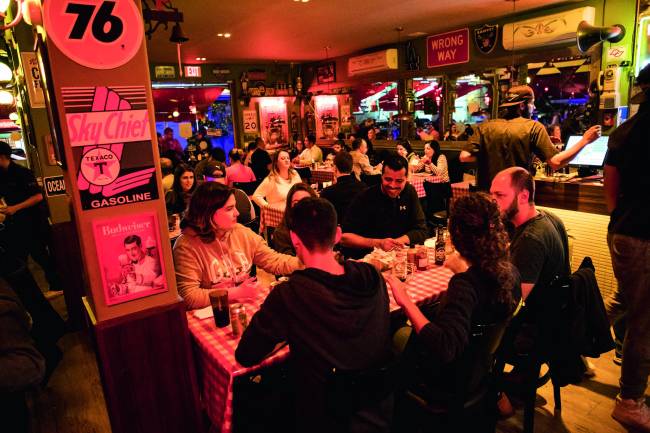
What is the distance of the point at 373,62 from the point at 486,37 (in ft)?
9.58

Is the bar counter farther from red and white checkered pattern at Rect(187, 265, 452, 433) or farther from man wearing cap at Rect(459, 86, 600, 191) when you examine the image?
red and white checkered pattern at Rect(187, 265, 452, 433)

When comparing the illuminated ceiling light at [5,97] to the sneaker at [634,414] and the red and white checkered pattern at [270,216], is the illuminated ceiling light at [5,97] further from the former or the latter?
the sneaker at [634,414]

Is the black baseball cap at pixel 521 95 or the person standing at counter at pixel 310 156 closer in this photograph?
the black baseball cap at pixel 521 95

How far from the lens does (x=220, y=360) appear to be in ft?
6.12

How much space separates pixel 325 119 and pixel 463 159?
864cm

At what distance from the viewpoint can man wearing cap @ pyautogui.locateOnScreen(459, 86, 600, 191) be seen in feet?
13.8

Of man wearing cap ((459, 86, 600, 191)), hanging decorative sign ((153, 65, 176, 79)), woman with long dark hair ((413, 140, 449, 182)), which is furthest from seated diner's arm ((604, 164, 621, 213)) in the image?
hanging decorative sign ((153, 65, 176, 79))

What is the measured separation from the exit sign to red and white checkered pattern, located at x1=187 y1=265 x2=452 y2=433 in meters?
11.2

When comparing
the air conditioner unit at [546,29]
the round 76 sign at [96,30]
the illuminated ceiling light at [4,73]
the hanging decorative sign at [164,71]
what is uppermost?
the hanging decorative sign at [164,71]

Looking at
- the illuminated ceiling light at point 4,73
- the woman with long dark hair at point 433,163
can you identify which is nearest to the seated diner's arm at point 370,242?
the woman with long dark hair at point 433,163

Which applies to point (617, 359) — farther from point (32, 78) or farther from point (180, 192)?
point (32, 78)

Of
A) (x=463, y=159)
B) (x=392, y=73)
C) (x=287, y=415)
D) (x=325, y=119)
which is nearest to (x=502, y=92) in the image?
(x=392, y=73)

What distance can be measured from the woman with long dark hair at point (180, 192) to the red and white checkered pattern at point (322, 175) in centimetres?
368

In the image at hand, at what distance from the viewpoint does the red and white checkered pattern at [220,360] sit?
5.89ft
